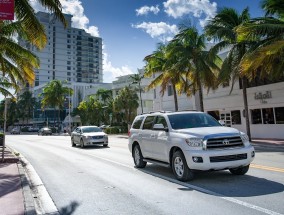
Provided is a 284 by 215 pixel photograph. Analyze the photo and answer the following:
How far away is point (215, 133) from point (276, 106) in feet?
64.2

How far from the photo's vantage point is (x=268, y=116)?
86.6ft

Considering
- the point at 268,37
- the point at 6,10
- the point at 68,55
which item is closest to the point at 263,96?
the point at 268,37

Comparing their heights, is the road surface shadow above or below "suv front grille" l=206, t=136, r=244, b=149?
below

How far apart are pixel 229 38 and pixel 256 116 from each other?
8.07 metres

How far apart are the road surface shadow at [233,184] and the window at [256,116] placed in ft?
64.2

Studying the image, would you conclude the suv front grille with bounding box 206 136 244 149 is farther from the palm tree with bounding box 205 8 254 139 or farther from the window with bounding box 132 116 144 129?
the palm tree with bounding box 205 8 254 139

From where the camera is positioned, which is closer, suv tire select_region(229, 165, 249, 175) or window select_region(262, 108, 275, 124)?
suv tire select_region(229, 165, 249, 175)

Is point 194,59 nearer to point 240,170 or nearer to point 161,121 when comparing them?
point 161,121

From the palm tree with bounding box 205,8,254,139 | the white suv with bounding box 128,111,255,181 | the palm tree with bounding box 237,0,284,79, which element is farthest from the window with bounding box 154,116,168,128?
the palm tree with bounding box 205,8,254,139

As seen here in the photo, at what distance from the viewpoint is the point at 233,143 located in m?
8.02

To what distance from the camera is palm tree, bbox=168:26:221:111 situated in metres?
27.0

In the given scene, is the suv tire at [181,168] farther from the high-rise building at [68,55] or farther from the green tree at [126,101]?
the high-rise building at [68,55]

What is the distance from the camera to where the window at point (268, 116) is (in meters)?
26.0

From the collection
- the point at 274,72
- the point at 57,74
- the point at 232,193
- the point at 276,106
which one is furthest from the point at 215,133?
the point at 57,74
